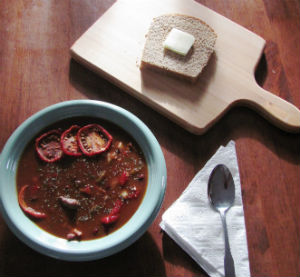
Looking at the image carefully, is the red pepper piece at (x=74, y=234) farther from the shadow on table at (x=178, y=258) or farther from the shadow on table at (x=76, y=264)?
Answer: the shadow on table at (x=178, y=258)

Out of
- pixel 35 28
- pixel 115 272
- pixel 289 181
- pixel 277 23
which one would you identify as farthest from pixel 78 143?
pixel 277 23

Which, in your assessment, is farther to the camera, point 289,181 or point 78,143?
point 289,181

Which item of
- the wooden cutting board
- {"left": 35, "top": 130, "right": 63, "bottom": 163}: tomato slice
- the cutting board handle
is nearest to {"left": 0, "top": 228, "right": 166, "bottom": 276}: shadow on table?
{"left": 35, "top": 130, "right": 63, "bottom": 163}: tomato slice

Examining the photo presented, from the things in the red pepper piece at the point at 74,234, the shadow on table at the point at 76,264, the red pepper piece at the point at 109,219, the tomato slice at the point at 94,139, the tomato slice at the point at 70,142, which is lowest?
the shadow on table at the point at 76,264

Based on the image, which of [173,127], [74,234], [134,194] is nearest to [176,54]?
[173,127]

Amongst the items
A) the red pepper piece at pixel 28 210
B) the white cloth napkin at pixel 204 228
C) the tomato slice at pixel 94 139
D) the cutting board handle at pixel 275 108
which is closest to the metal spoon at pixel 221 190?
the white cloth napkin at pixel 204 228

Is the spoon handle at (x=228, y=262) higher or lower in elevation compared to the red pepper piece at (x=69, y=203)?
higher

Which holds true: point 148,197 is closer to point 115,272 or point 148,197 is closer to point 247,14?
point 115,272
